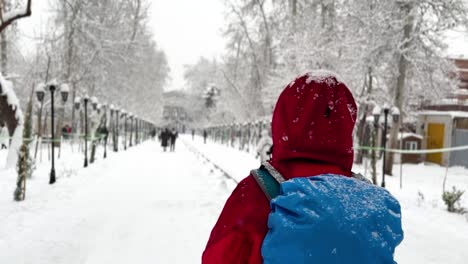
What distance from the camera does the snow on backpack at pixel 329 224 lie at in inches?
54.3

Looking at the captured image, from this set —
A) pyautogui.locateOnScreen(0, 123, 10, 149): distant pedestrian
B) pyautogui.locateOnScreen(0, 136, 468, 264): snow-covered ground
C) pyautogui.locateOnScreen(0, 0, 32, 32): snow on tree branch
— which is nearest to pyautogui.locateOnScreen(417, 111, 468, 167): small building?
pyautogui.locateOnScreen(0, 136, 468, 264): snow-covered ground

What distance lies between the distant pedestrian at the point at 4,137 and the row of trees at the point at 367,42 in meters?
15.6

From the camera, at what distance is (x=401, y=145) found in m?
27.6

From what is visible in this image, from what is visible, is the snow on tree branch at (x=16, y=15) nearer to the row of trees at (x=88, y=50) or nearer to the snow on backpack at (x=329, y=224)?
the snow on backpack at (x=329, y=224)

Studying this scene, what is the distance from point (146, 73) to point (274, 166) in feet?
176

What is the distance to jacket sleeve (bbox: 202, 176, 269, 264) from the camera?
1.54m

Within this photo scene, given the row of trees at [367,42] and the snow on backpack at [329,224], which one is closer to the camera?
the snow on backpack at [329,224]

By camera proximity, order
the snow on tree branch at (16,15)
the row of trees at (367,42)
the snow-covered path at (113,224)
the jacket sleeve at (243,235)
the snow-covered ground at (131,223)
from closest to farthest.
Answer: the jacket sleeve at (243,235) → the snow-covered path at (113,224) → the snow-covered ground at (131,223) → the snow on tree branch at (16,15) → the row of trees at (367,42)

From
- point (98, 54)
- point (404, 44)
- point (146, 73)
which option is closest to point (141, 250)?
point (404, 44)

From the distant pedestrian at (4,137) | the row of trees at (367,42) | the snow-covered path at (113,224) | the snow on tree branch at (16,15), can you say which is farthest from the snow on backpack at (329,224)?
the row of trees at (367,42)

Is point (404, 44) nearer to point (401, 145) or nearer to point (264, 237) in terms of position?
point (401, 145)

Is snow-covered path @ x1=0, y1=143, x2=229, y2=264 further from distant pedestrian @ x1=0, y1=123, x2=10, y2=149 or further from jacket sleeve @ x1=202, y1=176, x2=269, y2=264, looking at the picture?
jacket sleeve @ x1=202, y1=176, x2=269, y2=264

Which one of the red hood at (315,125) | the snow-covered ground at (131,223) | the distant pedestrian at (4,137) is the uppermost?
the red hood at (315,125)

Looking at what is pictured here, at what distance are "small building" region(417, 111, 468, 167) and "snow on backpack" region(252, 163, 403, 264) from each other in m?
24.3
